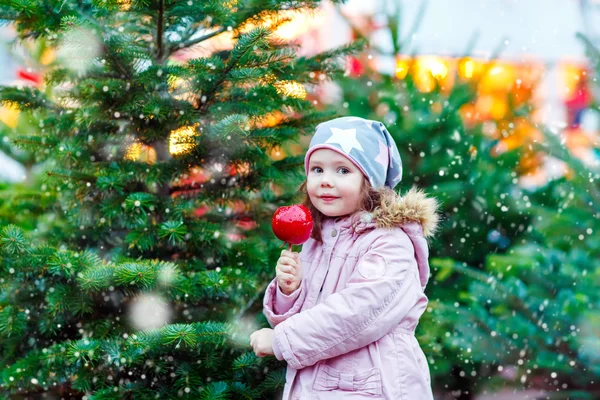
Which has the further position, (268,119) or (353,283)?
(268,119)

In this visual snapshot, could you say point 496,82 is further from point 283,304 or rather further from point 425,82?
point 283,304

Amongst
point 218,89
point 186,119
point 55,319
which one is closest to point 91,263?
point 55,319

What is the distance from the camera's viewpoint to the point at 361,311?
1.75 meters

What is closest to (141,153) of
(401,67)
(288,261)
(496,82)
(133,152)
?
(133,152)

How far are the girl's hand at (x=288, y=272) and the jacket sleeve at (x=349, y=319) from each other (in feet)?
0.54

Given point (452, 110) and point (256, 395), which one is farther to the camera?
point (452, 110)

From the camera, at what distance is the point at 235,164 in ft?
8.39

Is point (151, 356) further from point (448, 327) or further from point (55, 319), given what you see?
point (448, 327)

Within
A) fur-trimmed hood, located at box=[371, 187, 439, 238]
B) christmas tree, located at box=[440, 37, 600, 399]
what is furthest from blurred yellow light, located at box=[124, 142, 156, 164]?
christmas tree, located at box=[440, 37, 600, 399]

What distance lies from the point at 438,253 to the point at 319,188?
192cm

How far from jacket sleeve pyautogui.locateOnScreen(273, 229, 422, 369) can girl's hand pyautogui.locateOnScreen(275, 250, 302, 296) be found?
166 millimetres

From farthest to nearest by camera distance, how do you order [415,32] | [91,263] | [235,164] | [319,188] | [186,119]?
[415,32] → [235,164] → [186,119] → [91,263] → [319,188]

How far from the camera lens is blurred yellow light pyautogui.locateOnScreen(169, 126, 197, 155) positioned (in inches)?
95.3

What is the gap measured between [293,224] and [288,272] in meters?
0.18
